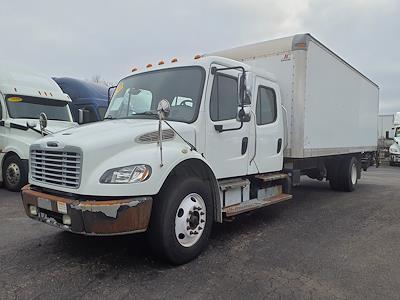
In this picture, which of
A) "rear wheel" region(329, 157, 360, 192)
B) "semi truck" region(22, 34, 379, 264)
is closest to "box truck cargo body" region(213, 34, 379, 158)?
"semi truck" region(22, 34, 379, 264)

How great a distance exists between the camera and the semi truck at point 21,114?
8781mm

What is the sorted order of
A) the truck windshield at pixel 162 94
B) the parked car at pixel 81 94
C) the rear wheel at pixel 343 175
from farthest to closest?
1. the parked car at pixel 81 94
2. the rear wheel at pixel 343 175
3. the truck windshield at pixel 162 94

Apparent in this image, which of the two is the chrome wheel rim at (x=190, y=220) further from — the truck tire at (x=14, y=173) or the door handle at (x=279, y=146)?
the truck tire at (x=14, y=173)

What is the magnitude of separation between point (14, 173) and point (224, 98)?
6.18 metres

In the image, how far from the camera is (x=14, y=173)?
28.9 ft

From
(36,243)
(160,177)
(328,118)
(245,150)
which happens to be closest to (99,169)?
(160,177)

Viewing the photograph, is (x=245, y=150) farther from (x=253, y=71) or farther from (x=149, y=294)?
(x=149, y=294)

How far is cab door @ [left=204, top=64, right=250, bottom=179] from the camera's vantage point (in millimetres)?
4895

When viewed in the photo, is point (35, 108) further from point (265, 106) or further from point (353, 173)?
point (353, 173)

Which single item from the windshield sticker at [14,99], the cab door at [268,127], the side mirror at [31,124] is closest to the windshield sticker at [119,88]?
the cab door at [268,127]

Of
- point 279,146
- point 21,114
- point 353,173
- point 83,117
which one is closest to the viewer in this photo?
A: point 83,117

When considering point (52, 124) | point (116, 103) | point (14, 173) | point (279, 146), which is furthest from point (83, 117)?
point (52, 124)

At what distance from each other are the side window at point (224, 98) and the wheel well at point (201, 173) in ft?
2.37

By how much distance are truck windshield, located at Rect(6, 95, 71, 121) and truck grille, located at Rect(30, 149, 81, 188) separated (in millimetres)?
5575
